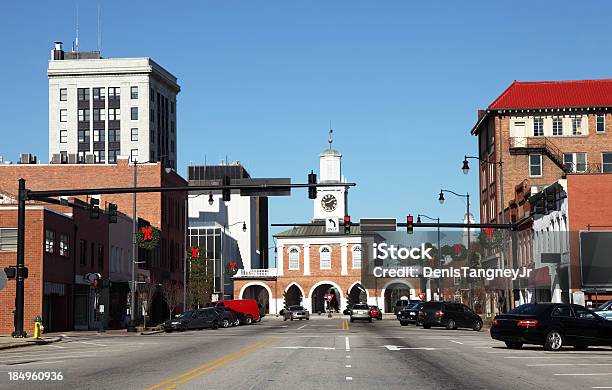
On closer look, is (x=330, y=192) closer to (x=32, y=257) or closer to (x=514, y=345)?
(x=32, y=257)

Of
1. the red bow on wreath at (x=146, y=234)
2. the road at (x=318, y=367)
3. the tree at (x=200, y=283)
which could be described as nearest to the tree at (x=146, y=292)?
the red bow on wreath at (x=146, y=234)

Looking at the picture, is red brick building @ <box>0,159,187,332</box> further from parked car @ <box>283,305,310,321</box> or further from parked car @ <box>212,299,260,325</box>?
parked car @ <box>283,305,310,321</box>

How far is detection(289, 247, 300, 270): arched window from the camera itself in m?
145

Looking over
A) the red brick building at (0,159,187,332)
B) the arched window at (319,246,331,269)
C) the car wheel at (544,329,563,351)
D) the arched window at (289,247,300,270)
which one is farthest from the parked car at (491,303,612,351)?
the arched window at (289,247,300,270)

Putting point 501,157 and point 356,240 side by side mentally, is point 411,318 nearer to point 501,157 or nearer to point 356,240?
point 501,157

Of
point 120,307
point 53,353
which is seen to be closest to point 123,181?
point 120,307

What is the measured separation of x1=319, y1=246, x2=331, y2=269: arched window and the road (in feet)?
363

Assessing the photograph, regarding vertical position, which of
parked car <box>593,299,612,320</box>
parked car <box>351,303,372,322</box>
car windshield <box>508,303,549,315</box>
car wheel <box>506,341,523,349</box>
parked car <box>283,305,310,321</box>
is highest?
car windshield <box>508,303,549,315</box>

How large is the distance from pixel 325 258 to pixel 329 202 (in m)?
11.8

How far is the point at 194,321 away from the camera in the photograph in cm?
6238

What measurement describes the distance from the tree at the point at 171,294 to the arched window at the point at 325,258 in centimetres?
4961

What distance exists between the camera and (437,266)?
313ft

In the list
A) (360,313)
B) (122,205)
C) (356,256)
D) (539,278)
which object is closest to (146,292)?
(122,205)

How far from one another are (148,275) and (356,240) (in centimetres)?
6612
